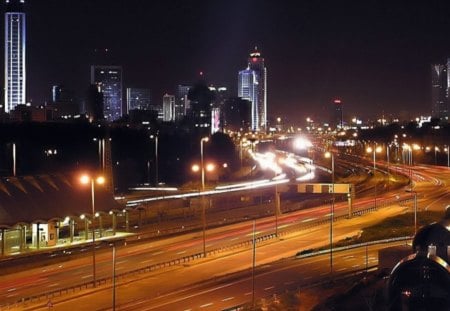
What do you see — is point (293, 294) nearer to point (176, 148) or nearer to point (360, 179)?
point (360, 179)

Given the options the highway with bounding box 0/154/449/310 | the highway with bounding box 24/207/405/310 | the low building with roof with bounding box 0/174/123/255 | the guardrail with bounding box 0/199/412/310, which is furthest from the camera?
the low building with roof with bounding box 0/174/123/255

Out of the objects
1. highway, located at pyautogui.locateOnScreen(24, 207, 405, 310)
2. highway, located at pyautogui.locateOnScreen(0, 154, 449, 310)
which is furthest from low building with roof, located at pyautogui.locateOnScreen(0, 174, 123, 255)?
highway, located at pyautogui.locateOnScreen(24, 207, 405, 310)

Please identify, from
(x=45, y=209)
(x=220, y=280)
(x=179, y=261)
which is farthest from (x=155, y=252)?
(x=220, y=280)

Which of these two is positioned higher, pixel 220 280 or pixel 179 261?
pixel 179 261

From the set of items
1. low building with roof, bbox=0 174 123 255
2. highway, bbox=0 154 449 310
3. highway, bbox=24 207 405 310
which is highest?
low building with roof, bbox=0 174 123 255

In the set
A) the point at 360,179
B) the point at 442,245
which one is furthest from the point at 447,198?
the point at 442,245

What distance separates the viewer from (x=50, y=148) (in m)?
98.9

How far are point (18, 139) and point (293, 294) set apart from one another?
7931 centimetres

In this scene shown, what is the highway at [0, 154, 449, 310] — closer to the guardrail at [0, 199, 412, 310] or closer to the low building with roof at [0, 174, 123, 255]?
the guardrail at [0, 199, 412, 310]

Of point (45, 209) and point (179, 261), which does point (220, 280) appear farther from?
point (45, 209)

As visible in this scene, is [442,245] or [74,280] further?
[74,280]

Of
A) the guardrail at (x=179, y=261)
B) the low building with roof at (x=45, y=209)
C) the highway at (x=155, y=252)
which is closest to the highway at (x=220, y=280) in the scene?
the guardrail at (x=179, y=261)

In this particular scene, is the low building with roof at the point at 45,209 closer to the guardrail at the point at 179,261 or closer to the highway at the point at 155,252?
the highway at the point at 155,252

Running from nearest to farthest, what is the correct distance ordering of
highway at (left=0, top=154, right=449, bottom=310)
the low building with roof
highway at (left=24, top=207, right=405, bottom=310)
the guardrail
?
highway at (left=24, top=207, right=405, bottom=310), the guardrail, highway at (left=0, top=154, right=449, bottom=310), the low building with roof
